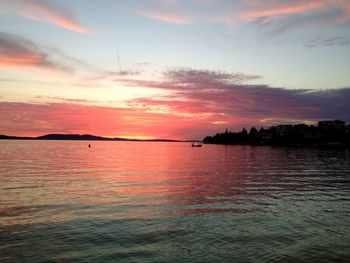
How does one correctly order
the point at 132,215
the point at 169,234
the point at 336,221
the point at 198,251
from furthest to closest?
the point at 132,215, the point at 336,221, the point at 169,234, the point at 198,251

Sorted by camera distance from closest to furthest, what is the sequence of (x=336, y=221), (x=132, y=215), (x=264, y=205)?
(x=336, y=221)
(x=132, y=215)
(x=264, y=205)

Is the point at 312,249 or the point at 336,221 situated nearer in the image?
the point at 312,249

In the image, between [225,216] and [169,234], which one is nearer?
[169,234]

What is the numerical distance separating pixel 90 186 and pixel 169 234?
24.1 meters

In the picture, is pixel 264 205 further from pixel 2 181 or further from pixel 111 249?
pixel 2 181

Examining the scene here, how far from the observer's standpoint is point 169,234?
20.6m

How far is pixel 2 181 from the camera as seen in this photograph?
44062mm

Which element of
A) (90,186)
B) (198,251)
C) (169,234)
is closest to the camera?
(198,251)

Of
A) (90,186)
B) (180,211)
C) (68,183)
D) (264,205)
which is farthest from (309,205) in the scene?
(68,183)

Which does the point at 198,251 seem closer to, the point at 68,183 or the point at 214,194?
the point at 214,194

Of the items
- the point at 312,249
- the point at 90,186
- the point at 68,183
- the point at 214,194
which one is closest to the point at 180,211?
the point at 214,194

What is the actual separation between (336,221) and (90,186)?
29.8m

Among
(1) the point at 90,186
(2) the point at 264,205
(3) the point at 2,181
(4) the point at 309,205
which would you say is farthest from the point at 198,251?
(3) the point at 2,181

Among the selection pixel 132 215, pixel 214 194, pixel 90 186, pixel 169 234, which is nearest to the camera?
pixel 169 234
